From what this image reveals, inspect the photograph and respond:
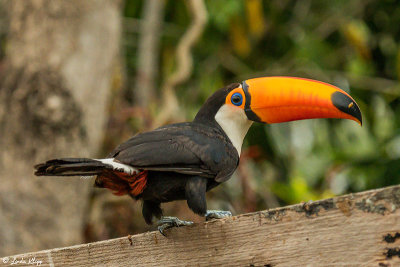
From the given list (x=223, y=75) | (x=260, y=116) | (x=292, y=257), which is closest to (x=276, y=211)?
(x=292, y=257)

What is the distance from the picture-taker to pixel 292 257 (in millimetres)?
1533

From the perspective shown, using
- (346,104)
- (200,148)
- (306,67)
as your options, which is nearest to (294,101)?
(346,104)

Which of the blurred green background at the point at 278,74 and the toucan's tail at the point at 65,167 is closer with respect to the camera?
the toucan's tail at the point at 65,167

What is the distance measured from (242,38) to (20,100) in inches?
110

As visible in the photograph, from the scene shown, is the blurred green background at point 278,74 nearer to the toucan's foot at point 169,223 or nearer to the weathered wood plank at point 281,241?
the toucan's foot at point 169,223

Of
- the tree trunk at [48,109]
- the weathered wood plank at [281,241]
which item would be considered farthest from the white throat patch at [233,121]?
the tree trunk at [48,109]

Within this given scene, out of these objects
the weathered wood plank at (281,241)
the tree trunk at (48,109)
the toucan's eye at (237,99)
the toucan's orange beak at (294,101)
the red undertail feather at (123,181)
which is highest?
the tree trunk at (48,109)

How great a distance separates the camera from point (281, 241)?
1.56 metres

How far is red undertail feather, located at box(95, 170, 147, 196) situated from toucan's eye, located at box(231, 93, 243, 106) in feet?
1.90

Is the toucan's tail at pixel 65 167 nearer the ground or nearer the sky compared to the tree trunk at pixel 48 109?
nearer the ground

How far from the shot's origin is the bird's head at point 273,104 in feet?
7.17

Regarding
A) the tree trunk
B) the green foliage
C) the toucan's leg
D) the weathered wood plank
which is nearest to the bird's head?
the toucan's leg

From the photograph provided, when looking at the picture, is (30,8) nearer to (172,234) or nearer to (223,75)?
(172,234)

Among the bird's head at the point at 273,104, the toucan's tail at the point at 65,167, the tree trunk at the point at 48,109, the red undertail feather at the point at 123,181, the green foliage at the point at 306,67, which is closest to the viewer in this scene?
the toucan's tail at the point at 65,167
